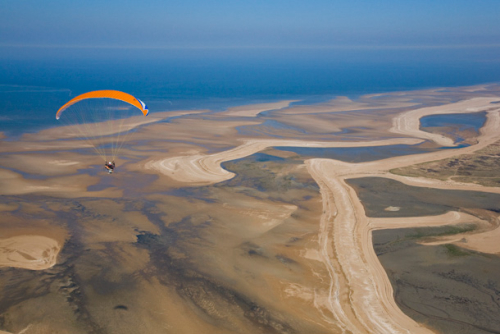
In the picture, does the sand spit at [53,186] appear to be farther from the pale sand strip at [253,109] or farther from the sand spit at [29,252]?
the pale sand strip at [253,109]

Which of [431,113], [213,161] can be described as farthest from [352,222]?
[431,113]

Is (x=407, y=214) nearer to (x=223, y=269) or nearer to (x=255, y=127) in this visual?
(x=223, y=269)

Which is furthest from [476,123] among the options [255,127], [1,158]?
[1,158]

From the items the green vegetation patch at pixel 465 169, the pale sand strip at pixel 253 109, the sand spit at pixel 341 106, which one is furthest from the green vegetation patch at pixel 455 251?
the sand spit at pixel 341 106

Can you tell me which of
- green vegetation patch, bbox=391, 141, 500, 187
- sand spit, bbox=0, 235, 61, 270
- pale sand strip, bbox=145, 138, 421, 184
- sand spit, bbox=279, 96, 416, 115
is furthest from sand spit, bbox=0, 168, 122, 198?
sand spit, bbox=279, 96, 416, 115

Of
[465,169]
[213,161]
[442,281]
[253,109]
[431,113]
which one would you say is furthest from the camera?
[253,109]

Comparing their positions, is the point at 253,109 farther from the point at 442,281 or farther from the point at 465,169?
the point at 442,281
